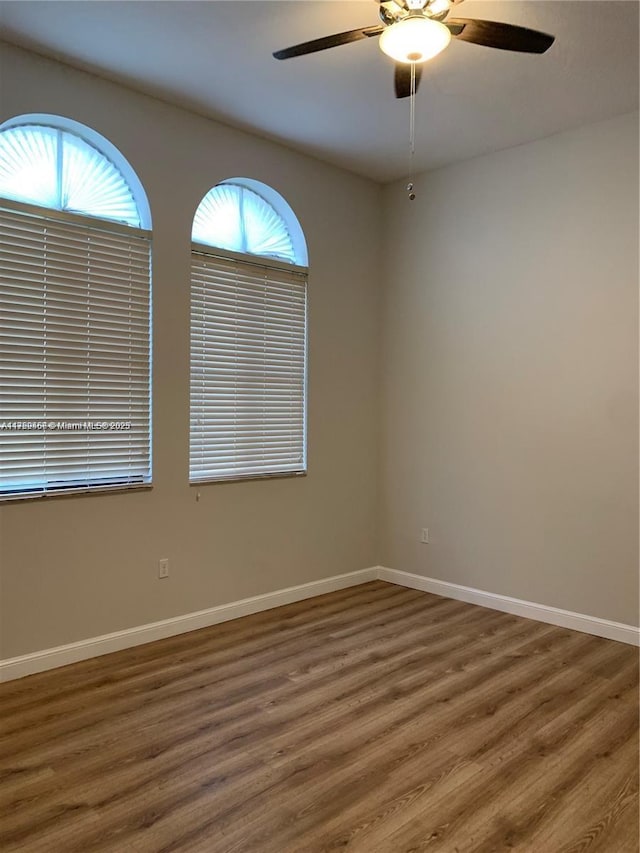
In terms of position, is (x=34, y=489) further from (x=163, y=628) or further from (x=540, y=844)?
(x=540, y=844)

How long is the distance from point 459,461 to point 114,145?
2979 mm

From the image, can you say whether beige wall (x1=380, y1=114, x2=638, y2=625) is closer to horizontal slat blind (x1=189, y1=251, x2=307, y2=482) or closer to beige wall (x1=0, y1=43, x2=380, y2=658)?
beige wall (x1=0, y1=43, x2=380, y2=658)

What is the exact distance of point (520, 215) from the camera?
4.16 metres

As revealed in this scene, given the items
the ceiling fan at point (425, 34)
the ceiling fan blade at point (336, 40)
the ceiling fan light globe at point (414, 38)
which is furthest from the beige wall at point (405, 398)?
the ceiling fan light globe at point (414, 38)

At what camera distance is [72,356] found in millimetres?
3326

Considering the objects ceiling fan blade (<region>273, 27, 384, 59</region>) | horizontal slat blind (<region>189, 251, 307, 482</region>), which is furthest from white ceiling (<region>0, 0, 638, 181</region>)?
horizontal slat blind (<region>189, 251, 307, 482</region>)

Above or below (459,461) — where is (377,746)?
below

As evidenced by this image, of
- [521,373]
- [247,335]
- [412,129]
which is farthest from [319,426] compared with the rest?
[412,129]

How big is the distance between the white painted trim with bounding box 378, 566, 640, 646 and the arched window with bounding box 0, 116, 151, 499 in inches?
87.8

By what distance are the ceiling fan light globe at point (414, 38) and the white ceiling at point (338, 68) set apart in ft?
1.99

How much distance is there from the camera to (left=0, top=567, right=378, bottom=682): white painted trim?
3.19m

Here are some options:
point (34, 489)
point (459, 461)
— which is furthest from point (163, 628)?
point (459, 461)

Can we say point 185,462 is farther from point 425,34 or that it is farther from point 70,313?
point 425,34

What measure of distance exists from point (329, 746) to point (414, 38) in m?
2.69
